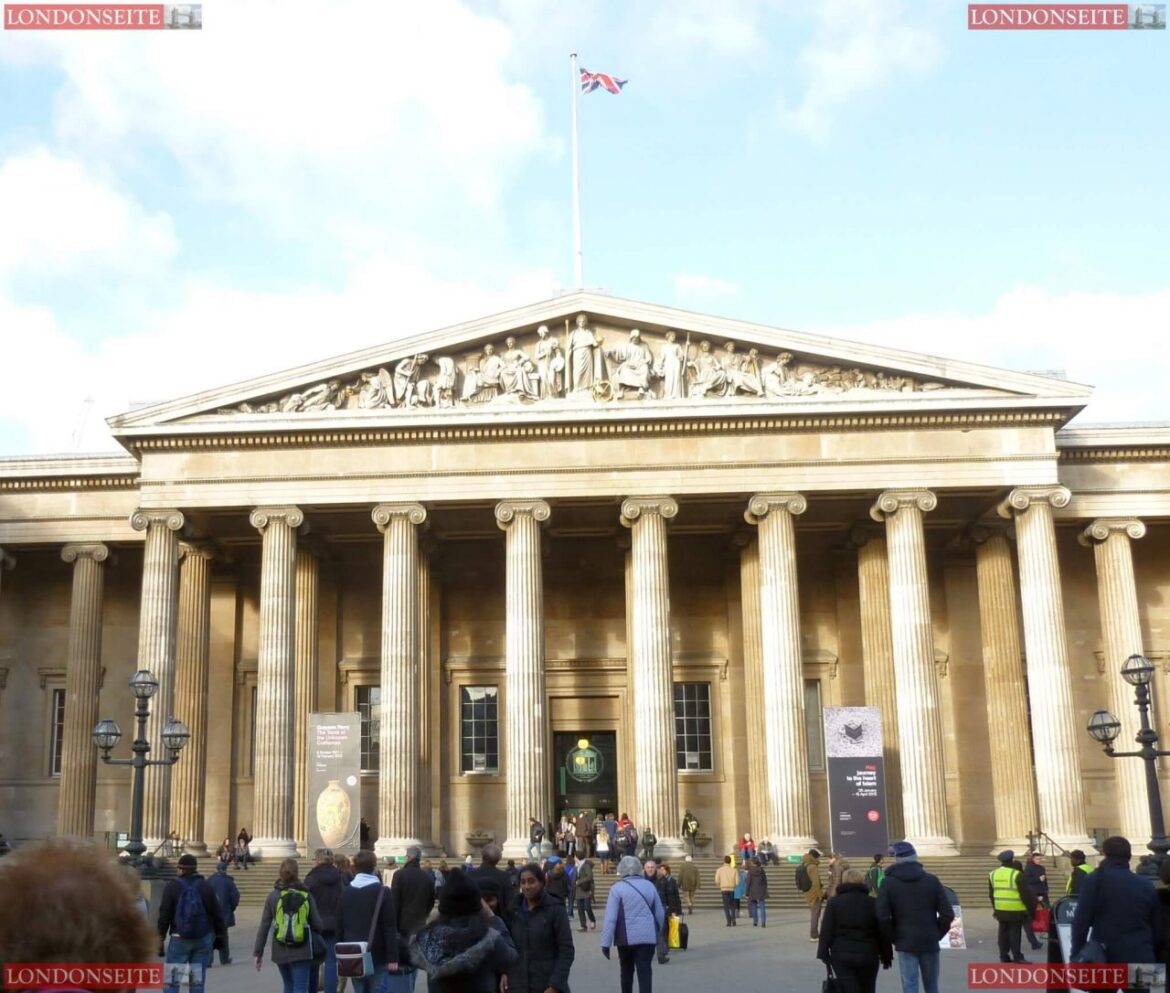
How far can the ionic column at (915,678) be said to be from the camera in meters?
33.8

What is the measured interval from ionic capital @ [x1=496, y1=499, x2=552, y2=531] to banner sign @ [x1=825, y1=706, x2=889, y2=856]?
8.70 meters

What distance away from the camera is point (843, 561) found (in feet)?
137

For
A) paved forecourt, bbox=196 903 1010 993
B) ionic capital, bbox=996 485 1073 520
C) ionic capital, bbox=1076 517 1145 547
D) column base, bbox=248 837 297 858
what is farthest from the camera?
ionic capital, bbox=1076 517 1145 547

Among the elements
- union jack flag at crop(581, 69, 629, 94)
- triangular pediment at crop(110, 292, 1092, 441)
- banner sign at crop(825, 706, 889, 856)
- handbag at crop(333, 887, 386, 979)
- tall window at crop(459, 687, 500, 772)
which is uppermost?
union jack flag at crop(581, 69, 629, 94)

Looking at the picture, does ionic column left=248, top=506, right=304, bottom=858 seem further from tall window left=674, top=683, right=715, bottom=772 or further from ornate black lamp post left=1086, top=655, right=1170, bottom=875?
ornate black lamp post left=1086, top=655, right=1170, bottom=875

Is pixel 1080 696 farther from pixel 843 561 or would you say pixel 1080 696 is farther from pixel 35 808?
pixel 35 808

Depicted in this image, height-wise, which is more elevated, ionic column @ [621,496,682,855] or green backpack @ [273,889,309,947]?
ionic column @ [621,496,682,855]

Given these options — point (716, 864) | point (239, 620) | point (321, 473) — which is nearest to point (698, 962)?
point (716, 864)

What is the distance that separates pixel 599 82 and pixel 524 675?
16427 mm

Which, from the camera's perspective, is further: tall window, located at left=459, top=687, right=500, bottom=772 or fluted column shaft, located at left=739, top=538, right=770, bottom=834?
tall window, located at left=459, top=687, right=500, bottom=772

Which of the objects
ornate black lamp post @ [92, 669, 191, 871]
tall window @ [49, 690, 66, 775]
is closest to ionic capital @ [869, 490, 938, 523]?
ornate black lamp post @ [92, 669, 191, 871]

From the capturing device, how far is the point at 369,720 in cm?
4162

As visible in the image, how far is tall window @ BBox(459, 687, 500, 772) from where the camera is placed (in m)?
41.4

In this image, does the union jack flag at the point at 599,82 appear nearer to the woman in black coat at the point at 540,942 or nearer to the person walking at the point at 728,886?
the person walking at the point at 728,886
